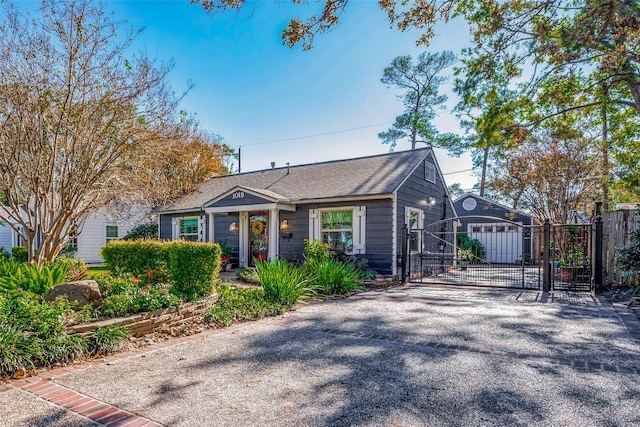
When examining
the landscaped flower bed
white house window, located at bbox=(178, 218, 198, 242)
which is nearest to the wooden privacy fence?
the landscaped flower bed

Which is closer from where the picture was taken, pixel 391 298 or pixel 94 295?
pixel 94 295

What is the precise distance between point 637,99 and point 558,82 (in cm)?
213

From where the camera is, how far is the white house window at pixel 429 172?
43.9 feet

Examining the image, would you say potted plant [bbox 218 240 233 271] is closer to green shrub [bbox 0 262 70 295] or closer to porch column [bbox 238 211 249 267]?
porch column [bbox 238 211 249 267]

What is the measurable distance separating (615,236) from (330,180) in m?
7.88

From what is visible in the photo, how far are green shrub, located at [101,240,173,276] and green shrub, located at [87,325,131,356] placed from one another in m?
1.95

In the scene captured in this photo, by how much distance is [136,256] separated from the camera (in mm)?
6598

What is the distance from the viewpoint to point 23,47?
20.6ft

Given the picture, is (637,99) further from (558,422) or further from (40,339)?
(40,339)

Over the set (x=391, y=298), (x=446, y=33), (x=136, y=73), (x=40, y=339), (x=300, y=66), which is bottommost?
(x=391, y=298)

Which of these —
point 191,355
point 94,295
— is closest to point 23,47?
point 94,295

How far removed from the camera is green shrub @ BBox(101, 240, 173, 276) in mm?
6367

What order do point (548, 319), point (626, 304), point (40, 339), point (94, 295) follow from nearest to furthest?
point (40, 339) < point (94, 295) < point (548, 319) < point (626, 304)

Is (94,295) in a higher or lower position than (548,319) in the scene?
higher
